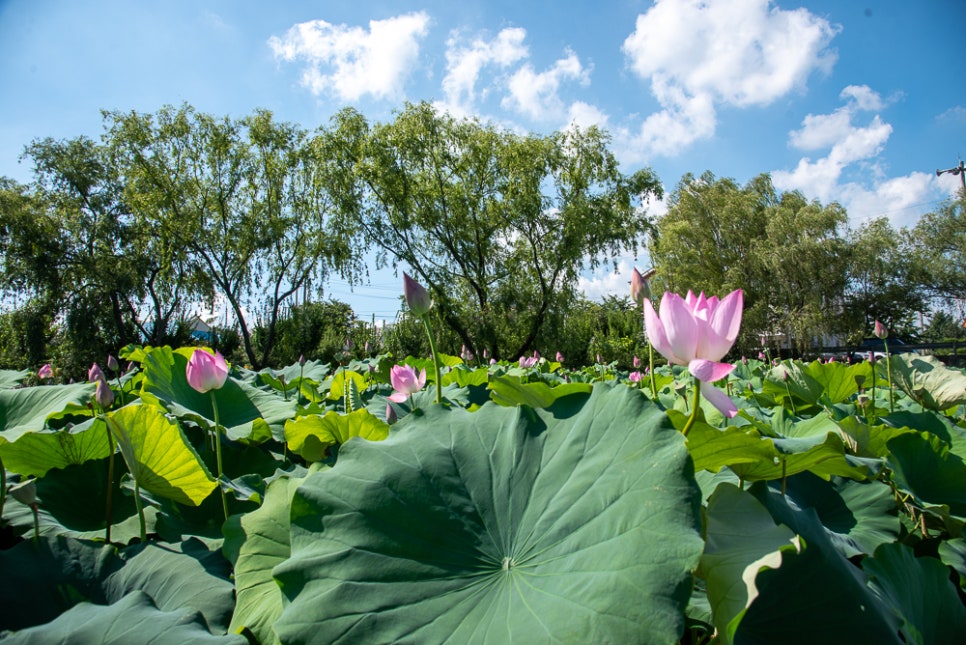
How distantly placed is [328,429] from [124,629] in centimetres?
51

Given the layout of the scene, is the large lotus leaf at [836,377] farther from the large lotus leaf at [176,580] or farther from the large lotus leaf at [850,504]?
the large lotus leaf at [176,580]

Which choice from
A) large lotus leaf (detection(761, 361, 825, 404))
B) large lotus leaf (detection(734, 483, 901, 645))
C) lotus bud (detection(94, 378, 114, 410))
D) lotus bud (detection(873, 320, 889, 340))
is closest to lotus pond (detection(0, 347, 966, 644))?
large lotus leaf (detection(734, 483, 901, 645))

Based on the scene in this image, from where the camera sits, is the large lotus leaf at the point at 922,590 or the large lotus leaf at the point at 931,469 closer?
the large lotus leaf at the point at 922,590

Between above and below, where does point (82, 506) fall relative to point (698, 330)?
below

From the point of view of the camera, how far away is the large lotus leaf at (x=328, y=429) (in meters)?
0.91

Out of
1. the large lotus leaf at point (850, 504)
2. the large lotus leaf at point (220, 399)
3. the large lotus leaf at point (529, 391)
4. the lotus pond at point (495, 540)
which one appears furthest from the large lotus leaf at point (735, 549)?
the large lotus leaf at point (220, 399)

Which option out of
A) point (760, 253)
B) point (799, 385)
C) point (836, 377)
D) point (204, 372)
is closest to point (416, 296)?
point (204, 372)

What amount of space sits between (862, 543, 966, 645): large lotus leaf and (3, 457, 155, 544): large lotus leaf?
1.04 m

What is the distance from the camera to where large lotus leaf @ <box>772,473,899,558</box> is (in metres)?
0.85

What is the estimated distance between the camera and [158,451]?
0.72 meters

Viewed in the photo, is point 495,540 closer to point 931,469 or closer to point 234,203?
point 931,469

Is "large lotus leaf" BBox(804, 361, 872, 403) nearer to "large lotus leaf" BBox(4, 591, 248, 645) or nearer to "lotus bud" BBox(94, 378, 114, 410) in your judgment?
"large lotus leaf" BBox(4, 591, 248, 645)

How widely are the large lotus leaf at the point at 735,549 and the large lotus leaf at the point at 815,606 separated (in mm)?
25

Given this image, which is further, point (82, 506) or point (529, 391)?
point (82, 506)
